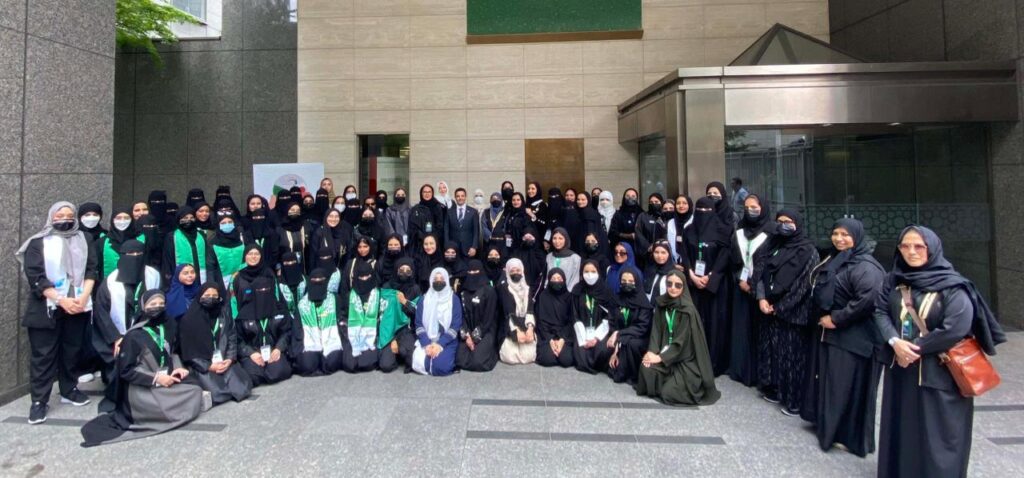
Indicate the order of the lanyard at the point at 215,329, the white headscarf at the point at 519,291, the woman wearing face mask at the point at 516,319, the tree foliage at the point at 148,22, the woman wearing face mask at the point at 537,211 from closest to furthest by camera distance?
the lanyard at the point at 215,329 → the woman wearing face mask at the point at 516,319 → the white headscarf at the point at 519,291 → the woman wearing face mask at the point at 537,211 → the tree foliage at the point at 148,22

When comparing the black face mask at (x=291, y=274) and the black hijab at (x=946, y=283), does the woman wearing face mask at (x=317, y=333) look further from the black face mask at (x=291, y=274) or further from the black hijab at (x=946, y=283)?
the black hijab at (x=946, y=283)

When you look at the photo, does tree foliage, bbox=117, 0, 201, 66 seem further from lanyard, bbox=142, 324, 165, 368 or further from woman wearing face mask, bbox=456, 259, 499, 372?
woman wearing face mask, bbox=456, 259, 499, 372

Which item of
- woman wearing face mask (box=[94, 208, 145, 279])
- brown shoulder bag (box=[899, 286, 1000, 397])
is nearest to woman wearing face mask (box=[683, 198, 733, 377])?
brown shoulder bag (box=[899, 286, 1000, 397])

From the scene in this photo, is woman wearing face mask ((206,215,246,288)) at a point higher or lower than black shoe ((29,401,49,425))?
higher

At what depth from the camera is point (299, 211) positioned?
7.78m

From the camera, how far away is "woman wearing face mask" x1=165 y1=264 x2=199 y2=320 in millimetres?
5738

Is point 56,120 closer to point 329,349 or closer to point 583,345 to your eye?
point 329,349

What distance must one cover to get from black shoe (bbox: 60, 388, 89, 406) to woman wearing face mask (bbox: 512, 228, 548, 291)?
5.50 meters

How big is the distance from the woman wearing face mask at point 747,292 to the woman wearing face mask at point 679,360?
28.3 inches

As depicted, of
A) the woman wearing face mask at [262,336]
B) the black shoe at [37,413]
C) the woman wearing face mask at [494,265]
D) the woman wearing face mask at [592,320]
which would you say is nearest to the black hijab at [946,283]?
the woman wearing face mask at [592,320]

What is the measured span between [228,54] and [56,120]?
7.50m

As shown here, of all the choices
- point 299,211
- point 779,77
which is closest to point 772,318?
point 779,77

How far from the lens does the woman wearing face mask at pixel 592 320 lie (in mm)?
6488

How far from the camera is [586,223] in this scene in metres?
8.34
